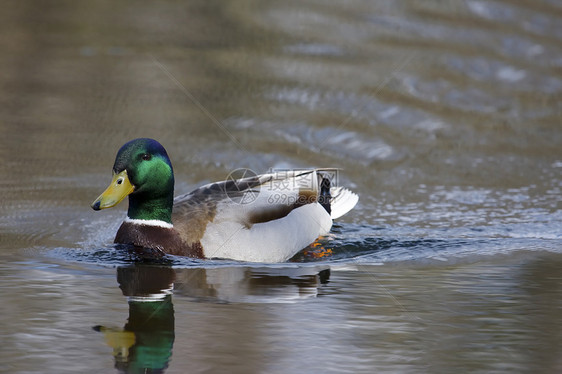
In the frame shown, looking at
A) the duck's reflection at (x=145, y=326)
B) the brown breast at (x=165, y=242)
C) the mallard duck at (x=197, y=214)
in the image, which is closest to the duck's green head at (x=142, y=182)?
the mallard duck at (x=197, y=214)

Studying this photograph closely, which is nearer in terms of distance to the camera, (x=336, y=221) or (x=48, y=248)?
(x=48, y=248)

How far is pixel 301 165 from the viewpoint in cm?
914

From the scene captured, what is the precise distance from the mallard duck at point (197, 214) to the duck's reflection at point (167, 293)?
0.31 metres

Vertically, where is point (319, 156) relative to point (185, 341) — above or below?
above

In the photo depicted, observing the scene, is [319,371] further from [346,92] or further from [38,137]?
[346,92]

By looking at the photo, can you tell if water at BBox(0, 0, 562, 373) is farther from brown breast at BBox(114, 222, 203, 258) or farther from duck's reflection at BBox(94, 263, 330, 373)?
brown breast at BBox(114, 222, 203, 258)

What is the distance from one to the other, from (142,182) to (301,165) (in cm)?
308

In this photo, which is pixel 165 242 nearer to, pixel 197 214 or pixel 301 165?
pixel 197 214

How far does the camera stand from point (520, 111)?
1102cm

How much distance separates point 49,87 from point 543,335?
8.26 metres

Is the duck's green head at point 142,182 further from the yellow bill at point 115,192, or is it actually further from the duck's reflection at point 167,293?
the duck's reflection at point 167,293

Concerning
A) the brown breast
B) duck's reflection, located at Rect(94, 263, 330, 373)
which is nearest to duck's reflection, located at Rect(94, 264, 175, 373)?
duck's reflection, located at Rect(94, 263, 330, 373)

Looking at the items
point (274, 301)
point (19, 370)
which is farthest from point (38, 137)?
point (19, 370)

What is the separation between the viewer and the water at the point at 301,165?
14.1ft
